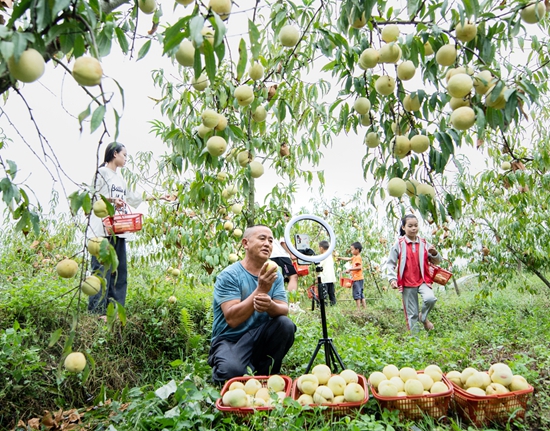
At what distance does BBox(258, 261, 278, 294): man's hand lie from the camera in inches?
90.9

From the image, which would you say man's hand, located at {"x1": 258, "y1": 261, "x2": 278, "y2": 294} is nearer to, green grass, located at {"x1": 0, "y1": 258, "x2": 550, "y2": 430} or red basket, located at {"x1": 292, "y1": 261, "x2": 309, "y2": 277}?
green grass, located at {"x1": 0, "y1": 258, "x2": 550, "y2": 430}

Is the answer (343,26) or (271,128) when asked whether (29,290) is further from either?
(343,26)

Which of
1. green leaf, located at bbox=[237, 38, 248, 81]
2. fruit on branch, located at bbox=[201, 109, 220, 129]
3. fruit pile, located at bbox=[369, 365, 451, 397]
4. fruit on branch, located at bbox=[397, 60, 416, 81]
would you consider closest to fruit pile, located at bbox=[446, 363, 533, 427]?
fruit pile, located at bbox=[369, 365, 451, 397]

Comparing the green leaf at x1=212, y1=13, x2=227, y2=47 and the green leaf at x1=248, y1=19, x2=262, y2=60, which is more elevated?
the green leaf at x1=248, y1=19, x2=262, y2=60

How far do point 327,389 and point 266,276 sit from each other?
0.59 meters

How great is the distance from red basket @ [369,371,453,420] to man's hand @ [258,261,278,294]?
69 centimetres

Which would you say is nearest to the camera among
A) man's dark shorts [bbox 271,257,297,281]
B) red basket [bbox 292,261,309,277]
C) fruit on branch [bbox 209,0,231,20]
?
fruit on branch [bbox 209,0,231,20]

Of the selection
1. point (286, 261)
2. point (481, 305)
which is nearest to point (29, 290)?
point (286, 261)

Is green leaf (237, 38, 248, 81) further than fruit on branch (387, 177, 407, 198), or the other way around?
fruit on branch (387, 177, 407, 198)

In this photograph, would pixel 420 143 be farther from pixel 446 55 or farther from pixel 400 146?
pixel 446 55

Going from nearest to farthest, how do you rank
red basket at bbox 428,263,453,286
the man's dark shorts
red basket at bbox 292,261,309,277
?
the man's dark shorts
red basket at bbox 428,263,453,286
red basket at bbox 292,261,309,277

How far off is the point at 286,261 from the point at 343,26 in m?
2.70

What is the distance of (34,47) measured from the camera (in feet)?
3.42

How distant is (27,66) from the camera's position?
0.99 meters
